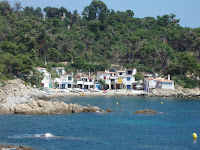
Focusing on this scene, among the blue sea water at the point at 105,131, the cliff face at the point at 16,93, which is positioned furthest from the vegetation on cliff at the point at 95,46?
the blue sea water at the point at 105,131

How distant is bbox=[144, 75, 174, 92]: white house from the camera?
64.6 metres

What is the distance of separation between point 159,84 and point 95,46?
2533cm

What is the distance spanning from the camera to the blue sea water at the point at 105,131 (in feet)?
82.2

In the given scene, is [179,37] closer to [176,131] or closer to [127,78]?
[127,78]

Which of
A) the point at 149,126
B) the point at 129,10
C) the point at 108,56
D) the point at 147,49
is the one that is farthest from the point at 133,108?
the point at 129,10

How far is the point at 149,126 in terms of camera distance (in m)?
32.4

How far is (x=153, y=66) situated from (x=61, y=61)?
21.3 metres

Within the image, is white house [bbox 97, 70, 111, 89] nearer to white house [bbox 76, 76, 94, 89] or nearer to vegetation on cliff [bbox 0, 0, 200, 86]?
white house [bbox 76, 76, 94, 89]

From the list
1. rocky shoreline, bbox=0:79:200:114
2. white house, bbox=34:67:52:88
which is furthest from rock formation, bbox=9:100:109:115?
white house, bbox=34:67:52:88

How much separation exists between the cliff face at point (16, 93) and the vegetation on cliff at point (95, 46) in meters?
3.68

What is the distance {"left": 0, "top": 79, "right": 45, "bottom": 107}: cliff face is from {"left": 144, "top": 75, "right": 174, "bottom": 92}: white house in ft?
71.5

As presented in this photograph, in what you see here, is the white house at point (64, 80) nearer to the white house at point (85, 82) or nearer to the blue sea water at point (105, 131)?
the white house at point (85, 82)

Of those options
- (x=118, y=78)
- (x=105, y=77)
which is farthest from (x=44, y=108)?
(x=118, y=78)

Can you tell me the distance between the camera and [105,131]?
30.1 m
